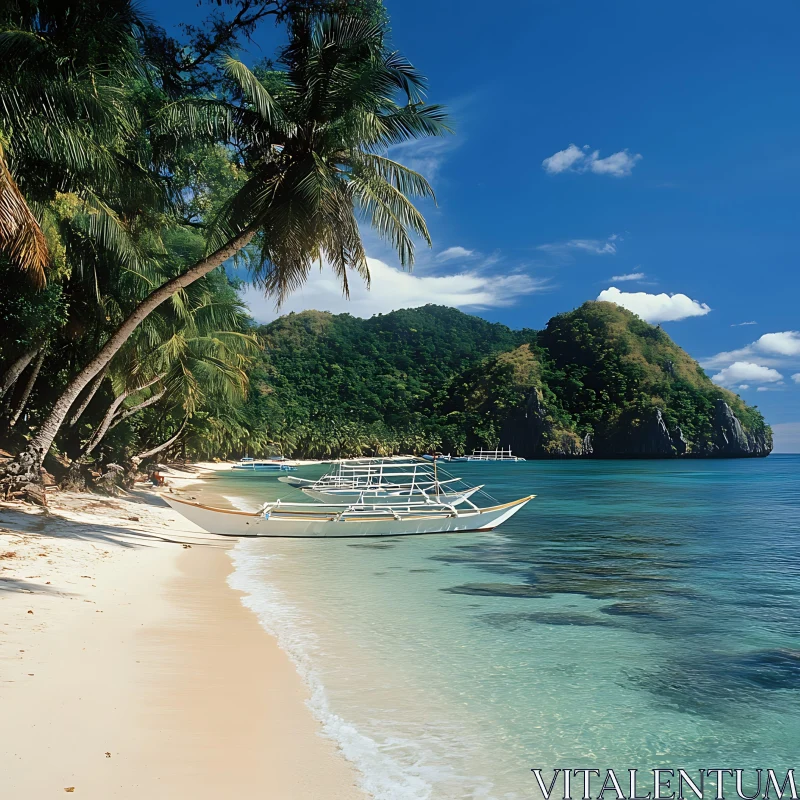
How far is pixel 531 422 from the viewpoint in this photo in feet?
395

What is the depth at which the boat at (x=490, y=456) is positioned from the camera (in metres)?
114

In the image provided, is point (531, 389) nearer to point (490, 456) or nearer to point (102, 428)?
point (490, 456)

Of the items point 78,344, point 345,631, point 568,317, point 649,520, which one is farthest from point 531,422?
point 345,631

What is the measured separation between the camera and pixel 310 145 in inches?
455

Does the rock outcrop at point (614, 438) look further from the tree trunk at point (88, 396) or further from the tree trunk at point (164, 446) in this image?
the tree trunk at point (88, 396)

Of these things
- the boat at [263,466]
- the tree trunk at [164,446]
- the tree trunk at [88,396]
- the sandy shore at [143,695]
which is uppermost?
the tree trunk at [88,396]

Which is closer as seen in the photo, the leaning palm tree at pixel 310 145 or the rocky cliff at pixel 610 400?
the leaning palm tree at pixel 310 145

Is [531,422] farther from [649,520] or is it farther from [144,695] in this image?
[144,695]

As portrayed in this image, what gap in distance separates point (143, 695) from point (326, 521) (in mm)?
9862

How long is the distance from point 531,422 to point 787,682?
116001mm

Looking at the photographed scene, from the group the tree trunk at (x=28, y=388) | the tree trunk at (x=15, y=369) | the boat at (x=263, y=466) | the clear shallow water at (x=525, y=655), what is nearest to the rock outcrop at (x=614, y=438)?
the boat at (x=263, y=466)

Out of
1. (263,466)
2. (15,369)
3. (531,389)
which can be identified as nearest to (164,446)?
(15,369)

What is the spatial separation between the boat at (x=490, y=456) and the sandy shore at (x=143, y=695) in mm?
106699

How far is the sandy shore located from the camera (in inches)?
139
